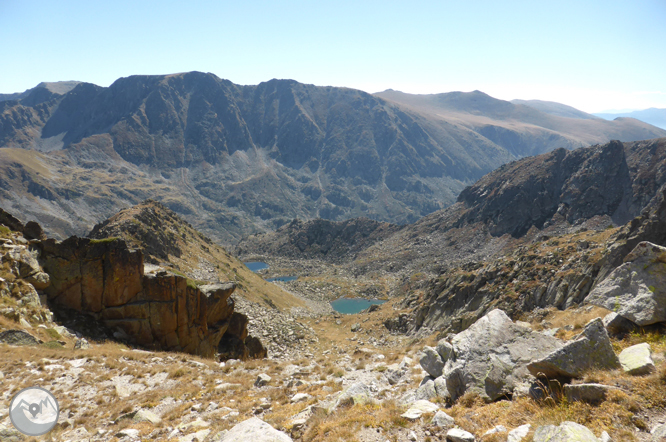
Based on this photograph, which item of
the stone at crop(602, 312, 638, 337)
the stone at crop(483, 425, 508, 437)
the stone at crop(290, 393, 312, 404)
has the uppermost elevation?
the stone at crop(602, 312, 638, 337)

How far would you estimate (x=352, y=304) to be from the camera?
9219 cm

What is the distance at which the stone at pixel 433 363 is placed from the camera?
1251cm

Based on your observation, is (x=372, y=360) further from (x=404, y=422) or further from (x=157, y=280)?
(x=157, y=280)

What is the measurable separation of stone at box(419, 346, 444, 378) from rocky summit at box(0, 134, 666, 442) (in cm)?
15

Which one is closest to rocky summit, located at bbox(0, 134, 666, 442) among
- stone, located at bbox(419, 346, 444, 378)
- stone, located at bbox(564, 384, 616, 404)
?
stone, located at bbox(564, 384, 616, 404)

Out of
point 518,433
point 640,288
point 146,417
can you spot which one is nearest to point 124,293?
point 146,417

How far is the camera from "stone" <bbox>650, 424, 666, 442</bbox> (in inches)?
242

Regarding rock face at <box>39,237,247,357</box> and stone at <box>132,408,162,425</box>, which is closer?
stone at <box>132,408,162,425</box>

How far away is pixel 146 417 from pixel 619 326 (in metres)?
16.4

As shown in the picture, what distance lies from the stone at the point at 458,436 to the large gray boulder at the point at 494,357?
5.97 feet

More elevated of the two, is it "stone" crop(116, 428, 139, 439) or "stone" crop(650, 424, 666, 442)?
"stone" crop(650, 424, 666, 442)

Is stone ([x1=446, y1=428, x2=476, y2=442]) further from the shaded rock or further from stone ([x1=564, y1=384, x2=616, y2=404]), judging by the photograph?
the shaded rock

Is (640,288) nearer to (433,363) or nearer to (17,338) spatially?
(433,363)

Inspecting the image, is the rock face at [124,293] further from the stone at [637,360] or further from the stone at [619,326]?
the stone at [637,360]
